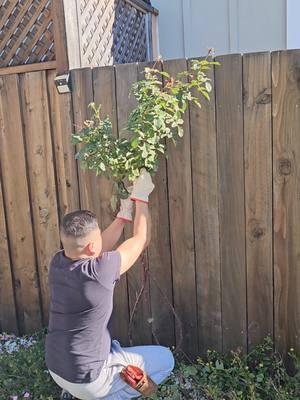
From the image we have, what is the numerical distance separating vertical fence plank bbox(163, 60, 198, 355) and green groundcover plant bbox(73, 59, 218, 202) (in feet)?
0.43

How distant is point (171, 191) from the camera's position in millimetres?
2910

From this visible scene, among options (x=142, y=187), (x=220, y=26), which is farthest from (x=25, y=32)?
(x=220, y=26)

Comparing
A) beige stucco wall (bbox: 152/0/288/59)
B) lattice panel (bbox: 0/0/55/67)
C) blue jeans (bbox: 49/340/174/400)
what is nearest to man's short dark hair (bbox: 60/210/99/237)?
blue jeans (bbox: 49/340/174/400)

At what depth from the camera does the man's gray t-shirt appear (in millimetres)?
2234

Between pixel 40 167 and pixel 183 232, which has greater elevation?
pixel 40 167

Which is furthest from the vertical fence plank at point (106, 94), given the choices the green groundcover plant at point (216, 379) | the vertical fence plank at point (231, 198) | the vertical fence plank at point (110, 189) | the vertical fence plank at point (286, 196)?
the green groundcover plant at point (216, 379)

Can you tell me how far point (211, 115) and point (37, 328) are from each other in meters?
2.19

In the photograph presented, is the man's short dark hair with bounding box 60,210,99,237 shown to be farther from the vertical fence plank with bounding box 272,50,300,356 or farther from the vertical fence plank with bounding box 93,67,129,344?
the vertical fence plank with bounding box 272,50,300,356

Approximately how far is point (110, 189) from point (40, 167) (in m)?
0.68

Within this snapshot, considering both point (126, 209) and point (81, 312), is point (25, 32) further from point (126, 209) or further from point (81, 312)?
point (81, 312)

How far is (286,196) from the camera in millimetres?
2645

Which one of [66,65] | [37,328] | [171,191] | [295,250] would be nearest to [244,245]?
[295,250]

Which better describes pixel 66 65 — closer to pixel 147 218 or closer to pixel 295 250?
pixel 147 218

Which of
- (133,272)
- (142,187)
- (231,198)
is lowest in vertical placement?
(133,272)
